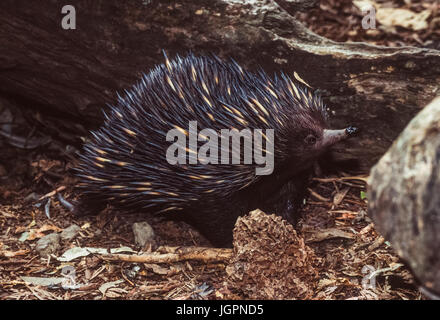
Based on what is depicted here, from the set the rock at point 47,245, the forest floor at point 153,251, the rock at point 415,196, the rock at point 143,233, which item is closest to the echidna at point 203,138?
the rock at point 143,233

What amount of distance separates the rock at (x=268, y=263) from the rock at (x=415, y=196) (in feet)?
2.89

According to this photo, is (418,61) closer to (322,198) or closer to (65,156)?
(322,198)

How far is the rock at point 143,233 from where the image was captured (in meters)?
3.87

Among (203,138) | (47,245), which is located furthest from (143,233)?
(203,138)

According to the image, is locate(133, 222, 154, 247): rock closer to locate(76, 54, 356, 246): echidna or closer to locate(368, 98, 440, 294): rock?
locate(76, 54, 356, 246): echidna

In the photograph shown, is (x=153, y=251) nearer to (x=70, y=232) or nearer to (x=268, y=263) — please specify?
(x=70, y=232)

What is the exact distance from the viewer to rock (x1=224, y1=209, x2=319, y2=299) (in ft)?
9.65

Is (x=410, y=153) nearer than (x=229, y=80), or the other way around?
(x=410, y=153)

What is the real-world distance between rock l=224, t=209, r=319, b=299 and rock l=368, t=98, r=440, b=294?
2.89 ft

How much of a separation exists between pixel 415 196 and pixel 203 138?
1.70 metres

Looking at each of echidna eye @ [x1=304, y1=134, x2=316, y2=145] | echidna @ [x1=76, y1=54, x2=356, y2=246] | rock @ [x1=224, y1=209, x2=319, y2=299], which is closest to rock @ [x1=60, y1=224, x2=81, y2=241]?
echidna @ [x1=76, y1=54, x2=356, y2=246]

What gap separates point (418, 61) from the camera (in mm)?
3660
